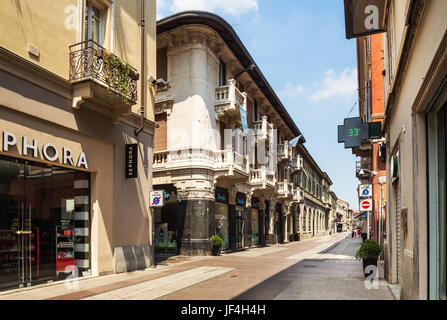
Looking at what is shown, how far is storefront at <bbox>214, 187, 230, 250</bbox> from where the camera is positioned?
69.6ft

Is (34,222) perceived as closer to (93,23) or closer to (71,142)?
(71,142)

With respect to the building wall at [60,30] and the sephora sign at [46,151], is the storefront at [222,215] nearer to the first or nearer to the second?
the building wall at [60,30]

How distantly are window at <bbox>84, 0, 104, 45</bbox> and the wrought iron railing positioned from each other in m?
0.39

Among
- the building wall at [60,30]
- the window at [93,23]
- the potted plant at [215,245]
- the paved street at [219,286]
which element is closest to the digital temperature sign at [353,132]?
the paved street at [219,286]

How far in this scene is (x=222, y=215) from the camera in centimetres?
2194

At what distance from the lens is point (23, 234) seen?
9.32 m

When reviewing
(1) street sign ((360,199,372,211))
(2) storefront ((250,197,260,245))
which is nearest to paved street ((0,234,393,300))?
(1) street sign ((360,199,372,211))

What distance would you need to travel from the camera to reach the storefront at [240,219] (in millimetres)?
23734

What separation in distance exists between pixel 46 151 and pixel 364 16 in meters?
8.95

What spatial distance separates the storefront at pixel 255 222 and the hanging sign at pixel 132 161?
15.6 meters

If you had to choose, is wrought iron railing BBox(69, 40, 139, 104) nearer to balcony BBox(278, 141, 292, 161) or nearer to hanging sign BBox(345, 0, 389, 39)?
hanging sign BBox(345, 0, 389, 39)

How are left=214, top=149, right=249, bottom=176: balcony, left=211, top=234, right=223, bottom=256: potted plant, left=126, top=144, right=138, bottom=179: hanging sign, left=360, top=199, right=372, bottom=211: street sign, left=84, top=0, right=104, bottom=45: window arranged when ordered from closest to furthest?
left=84, top=0, right=104, bottom=45: window, left=126, top=144, right=138, bottom=179: hanging sign, left=360, top=199, right=372, bottom=211: street sign, left=211, top=234, right=223, bottom=256: potted plant, left=214, top=149, right=249, bottom=176: balcony
